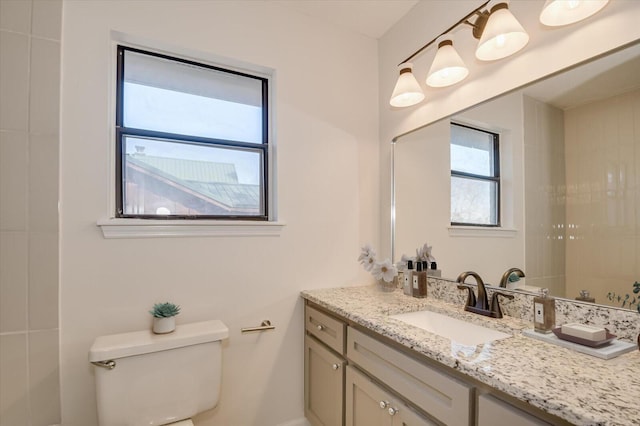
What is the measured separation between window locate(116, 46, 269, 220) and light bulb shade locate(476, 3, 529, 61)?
1206 mm

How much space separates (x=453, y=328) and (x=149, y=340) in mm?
1332

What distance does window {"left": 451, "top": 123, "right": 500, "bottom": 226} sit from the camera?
5.04 ft

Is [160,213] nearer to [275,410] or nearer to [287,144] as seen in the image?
[287,144]

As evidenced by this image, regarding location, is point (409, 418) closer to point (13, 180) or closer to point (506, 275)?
point (506, 275)

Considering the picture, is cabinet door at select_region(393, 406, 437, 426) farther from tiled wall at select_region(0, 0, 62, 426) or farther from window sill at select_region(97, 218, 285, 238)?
tiled wall at select_region(0, 0, 62, 426)

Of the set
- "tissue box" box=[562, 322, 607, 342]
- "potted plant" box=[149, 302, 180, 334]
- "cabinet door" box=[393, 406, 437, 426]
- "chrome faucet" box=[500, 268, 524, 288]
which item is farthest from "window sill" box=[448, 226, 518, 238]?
"potted plant" box=[149, 302, 180, 334]

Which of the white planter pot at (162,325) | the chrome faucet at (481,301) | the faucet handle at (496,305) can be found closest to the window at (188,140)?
the white planter pot at (162,325)

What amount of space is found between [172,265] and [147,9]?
1285 millimetres

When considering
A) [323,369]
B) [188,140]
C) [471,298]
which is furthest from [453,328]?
[188,140]

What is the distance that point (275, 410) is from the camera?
185 cm

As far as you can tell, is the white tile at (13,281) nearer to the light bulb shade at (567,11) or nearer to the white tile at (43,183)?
the white tile at (43,183)

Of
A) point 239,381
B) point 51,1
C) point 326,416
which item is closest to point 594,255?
point 326,416

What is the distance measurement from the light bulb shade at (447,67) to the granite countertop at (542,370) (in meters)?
1.13

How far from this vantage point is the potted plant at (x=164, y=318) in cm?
147
